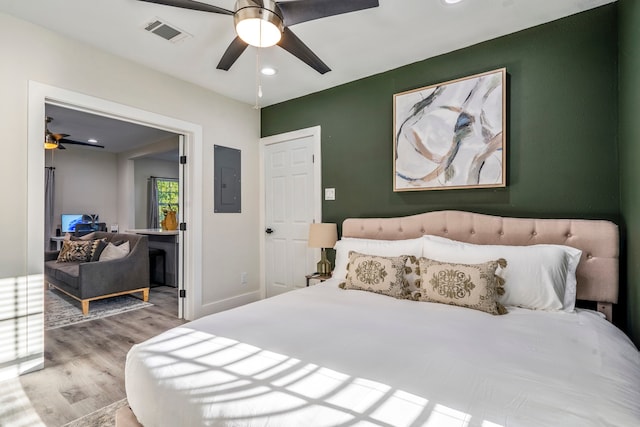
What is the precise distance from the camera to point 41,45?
7.91 feet

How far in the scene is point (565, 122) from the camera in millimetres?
2299

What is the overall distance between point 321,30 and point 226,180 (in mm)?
2072

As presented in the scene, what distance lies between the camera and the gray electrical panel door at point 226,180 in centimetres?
372

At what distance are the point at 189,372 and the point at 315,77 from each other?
2.99 meters

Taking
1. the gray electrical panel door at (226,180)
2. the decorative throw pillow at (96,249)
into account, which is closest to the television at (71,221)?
the decorative throw pillow at (96,249)

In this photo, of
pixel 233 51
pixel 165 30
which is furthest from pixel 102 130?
pixel 233 51

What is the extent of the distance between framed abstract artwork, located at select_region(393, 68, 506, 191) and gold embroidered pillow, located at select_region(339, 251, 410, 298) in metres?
0.90

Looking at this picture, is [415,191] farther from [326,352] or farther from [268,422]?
[268,422]

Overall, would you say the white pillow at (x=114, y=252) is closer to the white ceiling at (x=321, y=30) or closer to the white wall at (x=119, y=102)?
the white wall at (x=119, y=102)

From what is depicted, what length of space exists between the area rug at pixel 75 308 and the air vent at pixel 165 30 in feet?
10.4

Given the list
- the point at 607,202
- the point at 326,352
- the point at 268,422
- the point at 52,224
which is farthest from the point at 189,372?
the point at 52,224

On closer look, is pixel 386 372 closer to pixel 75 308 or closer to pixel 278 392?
pixel 278 392

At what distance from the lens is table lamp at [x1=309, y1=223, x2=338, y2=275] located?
3.25 meters

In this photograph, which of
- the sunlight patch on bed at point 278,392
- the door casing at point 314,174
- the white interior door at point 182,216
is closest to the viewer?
the sunlight patch on bed at point 278,392
